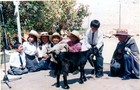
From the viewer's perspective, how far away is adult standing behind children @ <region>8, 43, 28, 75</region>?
6906mm

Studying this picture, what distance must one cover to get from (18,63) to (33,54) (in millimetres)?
440

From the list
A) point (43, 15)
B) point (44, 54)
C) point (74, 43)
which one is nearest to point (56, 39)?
point (74, 43)

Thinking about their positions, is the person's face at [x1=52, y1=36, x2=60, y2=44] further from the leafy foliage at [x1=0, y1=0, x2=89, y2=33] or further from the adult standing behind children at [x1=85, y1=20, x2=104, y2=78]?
the leafy foliage at [x1=0, y1=0, x2=89, y2=33]

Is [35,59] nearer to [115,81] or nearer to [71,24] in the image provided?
[115,81]

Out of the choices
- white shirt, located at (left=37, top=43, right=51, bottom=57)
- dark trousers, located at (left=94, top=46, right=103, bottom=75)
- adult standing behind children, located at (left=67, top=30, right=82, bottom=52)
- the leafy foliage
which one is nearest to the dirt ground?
dark trousers, located at (left=94, top=46, right=103, bottom=75)

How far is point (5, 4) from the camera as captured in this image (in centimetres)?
1013

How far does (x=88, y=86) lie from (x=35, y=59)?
66.8 inches

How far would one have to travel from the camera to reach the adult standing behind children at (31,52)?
23.5 ft

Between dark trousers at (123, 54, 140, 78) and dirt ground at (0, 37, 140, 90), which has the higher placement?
dark trousers at (123, 54, 140, 78)

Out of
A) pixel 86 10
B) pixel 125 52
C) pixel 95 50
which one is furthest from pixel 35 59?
pixel 86 10

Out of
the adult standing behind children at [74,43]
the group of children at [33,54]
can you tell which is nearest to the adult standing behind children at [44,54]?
the group of children at [33,54]

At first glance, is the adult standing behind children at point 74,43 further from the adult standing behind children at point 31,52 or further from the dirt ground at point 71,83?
the adult standing behind children at point 31,52

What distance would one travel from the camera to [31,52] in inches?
283

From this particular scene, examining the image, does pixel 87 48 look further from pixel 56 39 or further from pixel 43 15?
pixel 43 15
